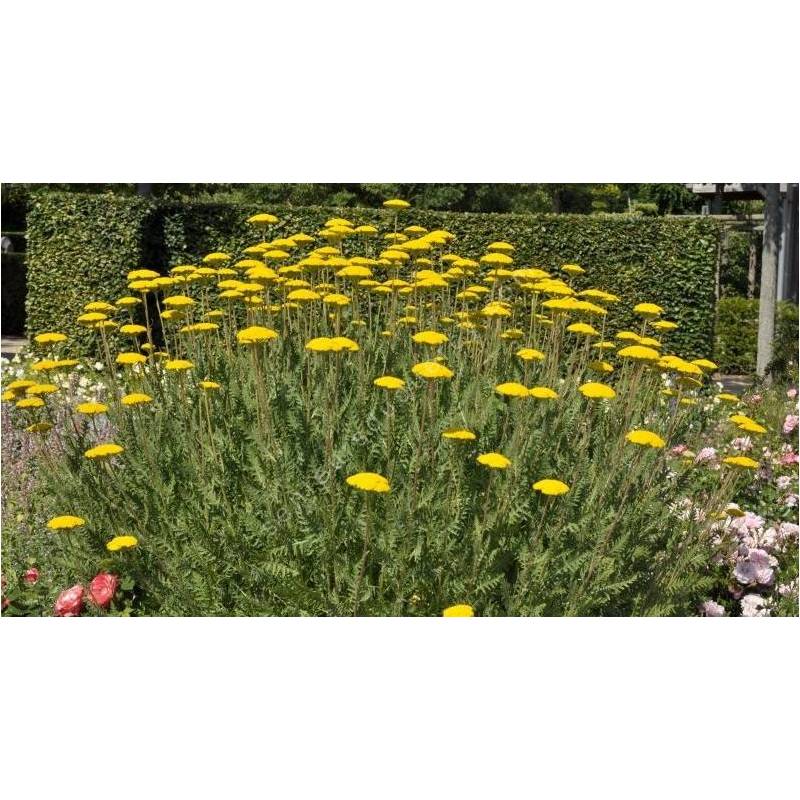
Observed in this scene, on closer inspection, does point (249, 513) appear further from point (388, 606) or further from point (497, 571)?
point (497, 571)

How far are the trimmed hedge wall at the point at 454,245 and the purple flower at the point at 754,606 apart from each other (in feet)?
23.3

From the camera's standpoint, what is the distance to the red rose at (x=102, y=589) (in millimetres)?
3379

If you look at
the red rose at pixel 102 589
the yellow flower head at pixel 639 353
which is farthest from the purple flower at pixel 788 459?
the red rose at pixel 102 589

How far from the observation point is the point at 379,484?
2566mm

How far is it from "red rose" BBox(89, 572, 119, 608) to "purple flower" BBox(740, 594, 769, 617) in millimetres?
2711

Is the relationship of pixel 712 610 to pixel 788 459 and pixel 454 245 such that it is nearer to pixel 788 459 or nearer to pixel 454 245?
pixel 788 459

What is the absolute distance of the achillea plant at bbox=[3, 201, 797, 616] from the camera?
3088mm

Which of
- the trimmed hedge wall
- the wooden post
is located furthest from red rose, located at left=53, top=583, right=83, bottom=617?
the wooden post

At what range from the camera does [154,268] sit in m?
11.1

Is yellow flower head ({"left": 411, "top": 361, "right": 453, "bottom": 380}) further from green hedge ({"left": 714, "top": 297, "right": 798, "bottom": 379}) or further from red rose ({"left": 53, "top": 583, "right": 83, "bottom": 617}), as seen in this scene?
green hedge ({"left": 714, "top": 297, "right": 798, "bottom": 379})

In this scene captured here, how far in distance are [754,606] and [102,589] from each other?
2.80 metres

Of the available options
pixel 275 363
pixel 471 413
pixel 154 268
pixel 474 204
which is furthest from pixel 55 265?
pixel 474 204

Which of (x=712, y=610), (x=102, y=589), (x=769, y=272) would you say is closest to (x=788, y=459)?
(x=712, y=610)
